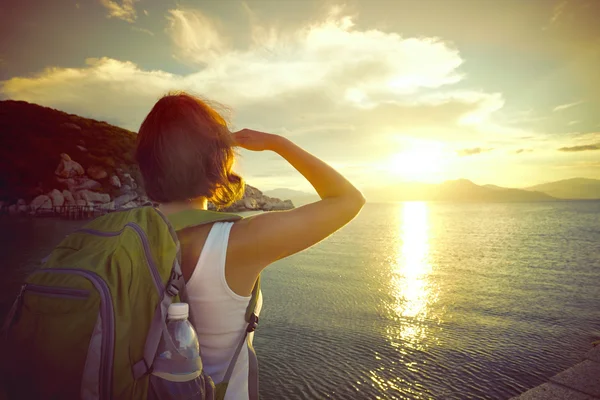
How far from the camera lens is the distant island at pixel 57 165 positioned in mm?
51750

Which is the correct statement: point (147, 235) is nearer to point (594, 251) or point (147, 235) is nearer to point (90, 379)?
point (90, 379)

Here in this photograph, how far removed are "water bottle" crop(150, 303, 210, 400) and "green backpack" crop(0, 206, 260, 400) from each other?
0.11ft

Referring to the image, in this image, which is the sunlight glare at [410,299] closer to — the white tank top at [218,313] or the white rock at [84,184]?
the white tank top at [218,313]

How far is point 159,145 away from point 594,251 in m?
30.4

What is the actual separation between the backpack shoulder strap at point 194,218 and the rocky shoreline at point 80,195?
4696 cm

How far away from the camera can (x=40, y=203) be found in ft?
164

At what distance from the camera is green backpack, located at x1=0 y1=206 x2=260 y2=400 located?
3.31 ft

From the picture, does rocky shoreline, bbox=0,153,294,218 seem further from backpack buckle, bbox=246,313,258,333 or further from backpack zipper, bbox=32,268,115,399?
backpack zipper, bbox=32,268,115,399

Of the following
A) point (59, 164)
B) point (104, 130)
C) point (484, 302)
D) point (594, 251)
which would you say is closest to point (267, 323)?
point (484, 302)

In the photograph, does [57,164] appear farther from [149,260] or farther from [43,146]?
[149,260]

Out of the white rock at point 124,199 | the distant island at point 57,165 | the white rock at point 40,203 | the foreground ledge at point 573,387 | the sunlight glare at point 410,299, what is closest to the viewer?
the foreground ledge at point 573,387

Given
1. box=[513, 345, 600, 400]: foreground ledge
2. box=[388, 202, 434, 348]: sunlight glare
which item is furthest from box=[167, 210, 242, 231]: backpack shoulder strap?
box=[388, 202, 434, 348]: sunlight glare

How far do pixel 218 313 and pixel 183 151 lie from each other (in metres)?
0.70

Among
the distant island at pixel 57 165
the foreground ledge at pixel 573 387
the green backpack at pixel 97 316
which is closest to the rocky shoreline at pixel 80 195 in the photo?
the distant island at pixel 57 165
